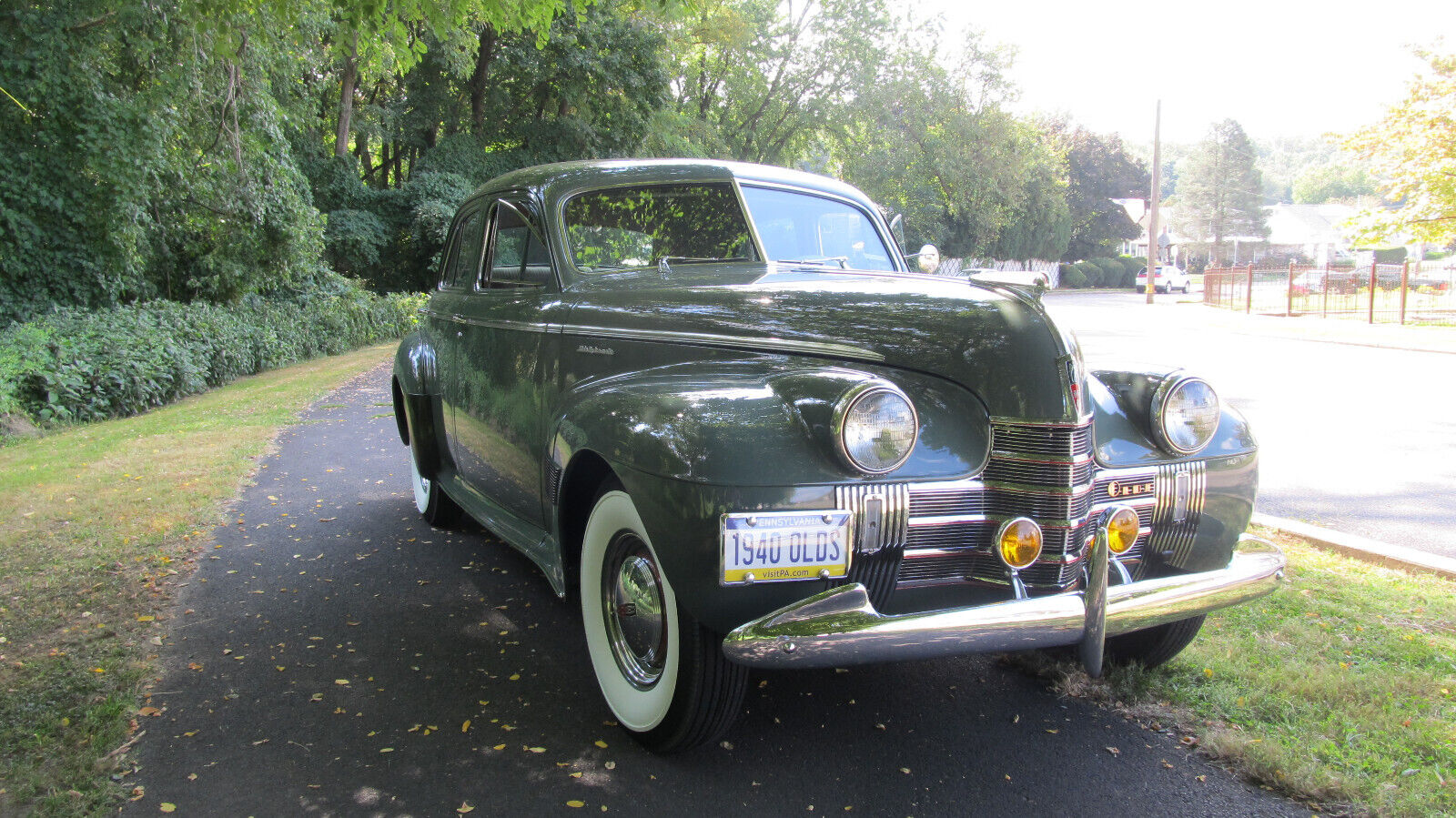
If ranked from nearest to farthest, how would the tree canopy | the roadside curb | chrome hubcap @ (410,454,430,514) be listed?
1. the roadside curb
2. chrome hubcap @ (410,454,430,514)
3. the tree canopy

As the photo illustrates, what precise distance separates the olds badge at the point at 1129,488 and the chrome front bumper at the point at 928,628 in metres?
0.37

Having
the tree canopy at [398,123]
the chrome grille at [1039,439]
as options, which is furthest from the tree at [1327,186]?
the chrome grille at [1039,439]

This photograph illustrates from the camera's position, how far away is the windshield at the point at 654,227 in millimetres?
3840

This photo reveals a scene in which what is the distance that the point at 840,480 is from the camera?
243 centimetres

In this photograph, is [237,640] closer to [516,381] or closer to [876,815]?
[516,381]

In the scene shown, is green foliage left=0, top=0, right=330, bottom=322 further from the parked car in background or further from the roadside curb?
the parked car in background

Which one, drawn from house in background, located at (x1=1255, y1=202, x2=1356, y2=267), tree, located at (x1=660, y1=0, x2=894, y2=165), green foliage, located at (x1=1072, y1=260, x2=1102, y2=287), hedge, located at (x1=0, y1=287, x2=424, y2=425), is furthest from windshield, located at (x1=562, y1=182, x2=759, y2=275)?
house in background, located at (x1=1255, y1=202, x2=1356, y2=267)

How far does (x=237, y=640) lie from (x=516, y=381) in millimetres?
1555

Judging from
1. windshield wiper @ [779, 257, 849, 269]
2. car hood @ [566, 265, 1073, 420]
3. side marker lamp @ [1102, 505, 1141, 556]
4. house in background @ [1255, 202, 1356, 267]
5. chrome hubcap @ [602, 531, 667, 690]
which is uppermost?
house in background @ [1255, 202, 1356, 267]

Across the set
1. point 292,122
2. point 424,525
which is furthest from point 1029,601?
point 292,122

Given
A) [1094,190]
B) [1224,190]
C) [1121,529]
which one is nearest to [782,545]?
[1121,529]

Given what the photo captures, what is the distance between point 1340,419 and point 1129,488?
23.6ft

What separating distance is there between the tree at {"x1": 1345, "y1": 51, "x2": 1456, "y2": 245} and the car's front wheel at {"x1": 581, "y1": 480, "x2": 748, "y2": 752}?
20.8m

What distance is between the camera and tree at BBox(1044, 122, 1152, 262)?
5609 cm
